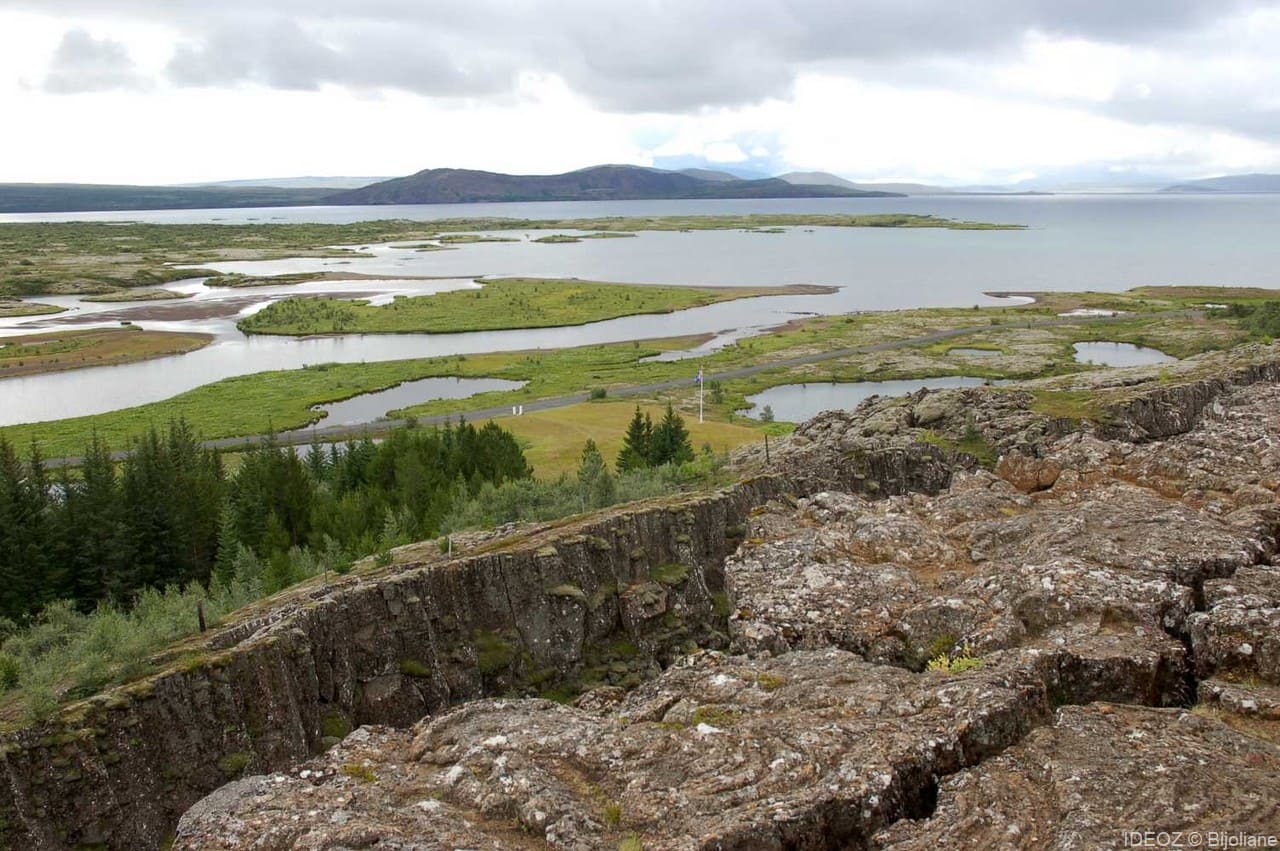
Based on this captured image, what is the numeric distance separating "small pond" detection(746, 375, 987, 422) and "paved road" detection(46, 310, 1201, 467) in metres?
8.41

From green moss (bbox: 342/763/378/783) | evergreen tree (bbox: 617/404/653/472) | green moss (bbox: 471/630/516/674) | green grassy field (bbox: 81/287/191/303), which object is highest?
green grassy field (bbox: 81/287/191/303)

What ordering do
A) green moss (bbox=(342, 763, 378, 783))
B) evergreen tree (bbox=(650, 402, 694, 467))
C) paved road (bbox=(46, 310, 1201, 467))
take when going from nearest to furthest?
green moss (bbox=(342, 763, 378, 783)) < evergreen tree (bbox=(650, 402, 694, 467)) < paved road (bbox=(46, 310, 1201, 467))

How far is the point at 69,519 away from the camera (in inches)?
1983

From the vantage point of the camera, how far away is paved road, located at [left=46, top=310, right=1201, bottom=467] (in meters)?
85.4

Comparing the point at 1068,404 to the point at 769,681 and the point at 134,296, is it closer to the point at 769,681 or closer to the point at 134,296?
the point at 769,681

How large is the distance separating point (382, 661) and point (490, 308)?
148 meters

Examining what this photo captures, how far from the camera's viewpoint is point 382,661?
24.1 meters

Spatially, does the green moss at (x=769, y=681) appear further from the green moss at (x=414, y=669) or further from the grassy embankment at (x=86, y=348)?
the grassy embankment at (x=86, y=348)

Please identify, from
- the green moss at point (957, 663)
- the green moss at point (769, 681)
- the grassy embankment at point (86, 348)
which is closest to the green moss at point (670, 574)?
the green moss at point (769, 681)


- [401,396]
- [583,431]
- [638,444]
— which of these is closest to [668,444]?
[638,444]

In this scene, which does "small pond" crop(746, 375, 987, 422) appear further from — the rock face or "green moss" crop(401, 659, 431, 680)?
"green moss" crop(401, 659, 431, 680)

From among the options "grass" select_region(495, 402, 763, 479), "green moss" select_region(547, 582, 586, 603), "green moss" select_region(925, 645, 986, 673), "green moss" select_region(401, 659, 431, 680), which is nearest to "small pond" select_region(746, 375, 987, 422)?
"grass" select_region(495, 402, 763, 479)

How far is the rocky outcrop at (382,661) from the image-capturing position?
1919cm

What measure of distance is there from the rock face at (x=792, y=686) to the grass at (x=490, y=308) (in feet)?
420
